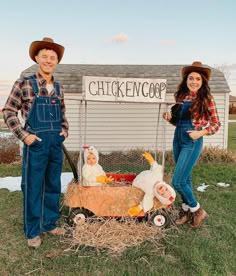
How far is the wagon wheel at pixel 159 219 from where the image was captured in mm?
3512

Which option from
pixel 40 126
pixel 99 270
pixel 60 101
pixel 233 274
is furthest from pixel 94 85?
pixel 233 274

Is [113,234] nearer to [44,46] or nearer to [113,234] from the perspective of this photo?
[113,234]

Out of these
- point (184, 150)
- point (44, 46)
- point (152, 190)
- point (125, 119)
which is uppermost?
point (44, 46)

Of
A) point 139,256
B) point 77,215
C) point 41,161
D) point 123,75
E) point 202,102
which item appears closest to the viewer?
point 139,256

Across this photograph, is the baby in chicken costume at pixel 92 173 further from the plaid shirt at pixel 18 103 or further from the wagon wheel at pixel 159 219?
the plaid shirt at pixel 18 103

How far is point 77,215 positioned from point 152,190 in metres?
0.87

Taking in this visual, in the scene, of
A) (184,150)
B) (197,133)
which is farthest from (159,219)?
(197,133)

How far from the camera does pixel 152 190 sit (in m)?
3.42

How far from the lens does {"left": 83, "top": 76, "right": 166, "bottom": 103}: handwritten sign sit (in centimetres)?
344

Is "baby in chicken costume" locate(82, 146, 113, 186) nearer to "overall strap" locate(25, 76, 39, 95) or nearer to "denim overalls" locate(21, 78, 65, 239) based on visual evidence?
"denim overalls" locate(21, 78, 65, 239)

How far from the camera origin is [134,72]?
9.15 meters

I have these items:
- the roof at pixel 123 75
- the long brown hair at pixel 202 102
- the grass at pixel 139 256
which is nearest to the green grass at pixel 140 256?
the grass at pixel 139 256

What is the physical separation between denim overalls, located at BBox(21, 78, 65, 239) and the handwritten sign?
43 cm

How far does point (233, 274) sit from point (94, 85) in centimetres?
223
